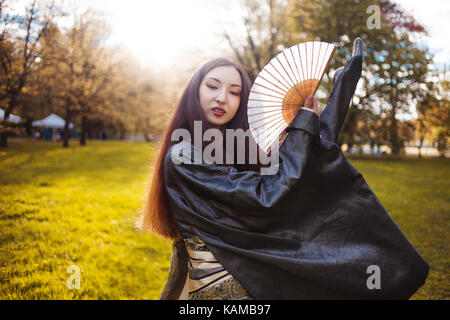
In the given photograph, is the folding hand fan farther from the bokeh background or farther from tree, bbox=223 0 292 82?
tree, bbox=223 0 292 82

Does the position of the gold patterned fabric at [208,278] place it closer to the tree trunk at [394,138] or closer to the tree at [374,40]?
the tree at [374,40]

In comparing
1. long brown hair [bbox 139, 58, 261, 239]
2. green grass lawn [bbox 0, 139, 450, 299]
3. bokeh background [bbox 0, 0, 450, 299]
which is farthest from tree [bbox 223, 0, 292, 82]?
long brown hair [bbox 139, 58, 261, 239]

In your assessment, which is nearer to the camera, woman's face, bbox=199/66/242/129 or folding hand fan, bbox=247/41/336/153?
folding hand fan, bbox=247/41/336/153

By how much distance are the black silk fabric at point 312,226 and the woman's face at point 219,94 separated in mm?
655

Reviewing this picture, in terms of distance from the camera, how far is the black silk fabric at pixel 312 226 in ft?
3.93

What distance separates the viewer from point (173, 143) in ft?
6.17

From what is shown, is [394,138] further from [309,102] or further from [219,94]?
[309,102]

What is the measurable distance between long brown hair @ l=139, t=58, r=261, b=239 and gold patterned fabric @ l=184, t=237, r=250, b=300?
0.42 metres

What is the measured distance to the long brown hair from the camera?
1.86 meters

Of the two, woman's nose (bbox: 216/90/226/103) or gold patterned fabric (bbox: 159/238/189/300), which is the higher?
woman's nose (bbox: 216/90/226/103)

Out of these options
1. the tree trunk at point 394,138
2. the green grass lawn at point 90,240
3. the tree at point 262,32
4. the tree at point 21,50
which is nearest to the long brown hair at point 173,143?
the green grass lawn at point 90,240

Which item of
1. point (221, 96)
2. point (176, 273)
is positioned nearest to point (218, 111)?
point (221, 96)

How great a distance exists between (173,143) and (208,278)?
91 centimetres
